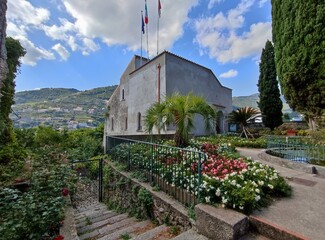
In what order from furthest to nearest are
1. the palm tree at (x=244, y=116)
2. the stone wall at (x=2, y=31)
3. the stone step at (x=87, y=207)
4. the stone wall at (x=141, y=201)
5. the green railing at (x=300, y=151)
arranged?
the palm tree at (x=244, y=116)
the stone step at (x=87, y=207)
the green railing at (x=300, y=151)
the stone wall at (x=141, y=201)
the stone wall at (x=2, y=31)

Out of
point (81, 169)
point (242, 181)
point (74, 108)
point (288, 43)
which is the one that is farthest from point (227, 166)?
point (74, 108)

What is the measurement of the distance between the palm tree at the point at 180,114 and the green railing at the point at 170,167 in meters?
1.11

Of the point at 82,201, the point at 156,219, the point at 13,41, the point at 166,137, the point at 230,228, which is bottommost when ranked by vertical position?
the point at 82,201

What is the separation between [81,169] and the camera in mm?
10461

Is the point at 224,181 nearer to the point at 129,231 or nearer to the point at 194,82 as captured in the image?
the point at 129,231

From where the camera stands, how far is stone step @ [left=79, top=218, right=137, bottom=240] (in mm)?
3822

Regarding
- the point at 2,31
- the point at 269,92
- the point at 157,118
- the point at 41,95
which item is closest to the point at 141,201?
the point at 157,118

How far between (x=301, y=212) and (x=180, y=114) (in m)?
4.06

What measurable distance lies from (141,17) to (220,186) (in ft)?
65.9

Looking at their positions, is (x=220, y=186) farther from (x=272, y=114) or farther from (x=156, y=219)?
(x=272, y=114)

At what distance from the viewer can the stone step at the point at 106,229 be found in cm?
382

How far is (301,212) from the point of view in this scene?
2.84 metres

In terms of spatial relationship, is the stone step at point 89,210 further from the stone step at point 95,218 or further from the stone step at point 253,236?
the stone step at point 253,236

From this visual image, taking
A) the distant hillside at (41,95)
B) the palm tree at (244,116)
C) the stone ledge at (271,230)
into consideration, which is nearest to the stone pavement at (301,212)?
the stone ledge at (271,230)
